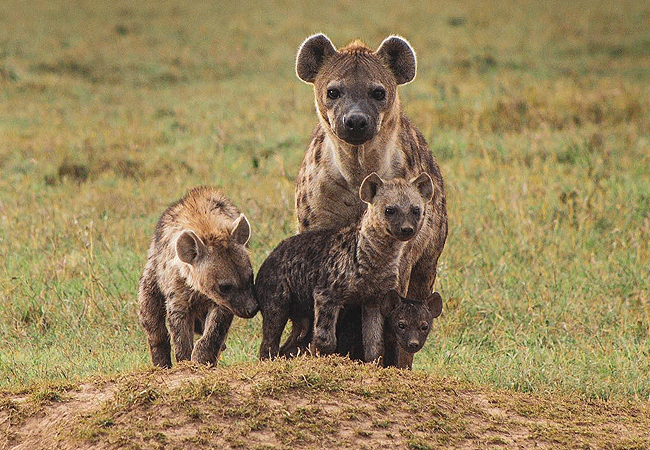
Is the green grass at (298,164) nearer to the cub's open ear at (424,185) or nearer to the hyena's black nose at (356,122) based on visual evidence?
the cub's open ear at (424,185)

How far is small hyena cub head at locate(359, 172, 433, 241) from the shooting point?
14.2ft

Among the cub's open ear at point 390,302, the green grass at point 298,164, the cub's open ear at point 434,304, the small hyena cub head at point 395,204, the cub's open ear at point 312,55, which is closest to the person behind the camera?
the small hyena cub head at point 395,204

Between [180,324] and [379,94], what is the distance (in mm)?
1412

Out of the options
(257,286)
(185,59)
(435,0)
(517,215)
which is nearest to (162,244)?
(257,286)

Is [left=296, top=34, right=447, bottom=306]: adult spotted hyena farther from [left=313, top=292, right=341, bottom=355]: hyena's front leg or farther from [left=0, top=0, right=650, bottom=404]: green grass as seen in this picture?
[left=0, top=0, right=650, bottom=404]: green grass

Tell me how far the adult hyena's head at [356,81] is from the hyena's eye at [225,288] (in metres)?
0.86

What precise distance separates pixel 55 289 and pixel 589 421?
326cm

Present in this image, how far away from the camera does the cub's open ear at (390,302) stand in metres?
4.48

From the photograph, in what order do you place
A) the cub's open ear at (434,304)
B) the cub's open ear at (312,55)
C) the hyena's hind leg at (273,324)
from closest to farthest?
the hyena's hind leg at (273,324) < the cub's open ear at (434,304) < the cub's open ear at (312,55)

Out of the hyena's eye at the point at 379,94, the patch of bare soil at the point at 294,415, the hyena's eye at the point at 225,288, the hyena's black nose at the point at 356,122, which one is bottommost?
the patch of bare soil at the point at 294,415

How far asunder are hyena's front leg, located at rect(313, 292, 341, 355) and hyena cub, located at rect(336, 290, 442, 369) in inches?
4.2

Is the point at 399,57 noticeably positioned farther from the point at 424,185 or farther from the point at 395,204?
the point at 395,204

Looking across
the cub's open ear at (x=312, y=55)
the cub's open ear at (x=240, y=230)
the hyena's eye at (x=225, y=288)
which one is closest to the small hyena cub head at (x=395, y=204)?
the cub's open ear at (x=240, y=230)

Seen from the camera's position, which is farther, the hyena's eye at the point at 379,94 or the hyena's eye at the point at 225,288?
the hyena's eye at the point at 379,94
